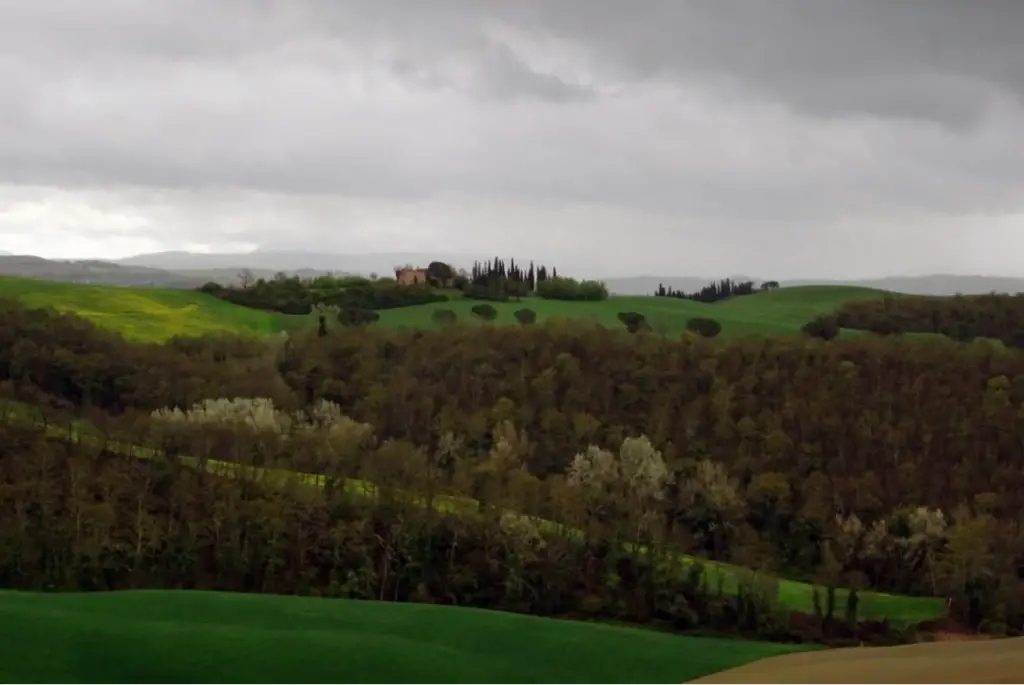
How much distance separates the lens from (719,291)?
10325 cm

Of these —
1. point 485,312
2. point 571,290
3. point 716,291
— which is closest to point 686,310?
point 571,290

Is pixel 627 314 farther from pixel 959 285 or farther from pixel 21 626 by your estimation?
pixel 21 626

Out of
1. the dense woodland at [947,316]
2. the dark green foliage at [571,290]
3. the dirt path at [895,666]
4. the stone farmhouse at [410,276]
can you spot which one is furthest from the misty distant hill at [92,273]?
the dirt path at [895,666]

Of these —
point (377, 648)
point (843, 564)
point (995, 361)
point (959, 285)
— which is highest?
point (959, 285)

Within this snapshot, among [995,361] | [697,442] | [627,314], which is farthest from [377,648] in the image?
[627,314]

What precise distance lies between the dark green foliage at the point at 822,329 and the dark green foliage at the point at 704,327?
22.4 ft

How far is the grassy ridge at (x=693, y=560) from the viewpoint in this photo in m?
34.7

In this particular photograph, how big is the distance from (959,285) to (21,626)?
86787mm

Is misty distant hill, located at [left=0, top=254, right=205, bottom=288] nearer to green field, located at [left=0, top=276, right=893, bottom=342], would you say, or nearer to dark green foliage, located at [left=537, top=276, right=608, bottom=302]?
green field, located at [left=0, top=276, right=893, bottom=342]

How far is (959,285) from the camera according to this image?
297 feet

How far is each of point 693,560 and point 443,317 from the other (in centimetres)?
4233

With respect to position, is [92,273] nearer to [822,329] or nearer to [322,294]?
[322,294]

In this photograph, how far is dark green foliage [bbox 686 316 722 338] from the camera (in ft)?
254

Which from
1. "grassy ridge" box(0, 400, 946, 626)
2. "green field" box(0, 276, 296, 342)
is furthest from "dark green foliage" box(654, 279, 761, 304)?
"grassy ridge" box(0, 400, 946, 626)
